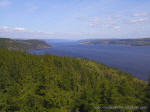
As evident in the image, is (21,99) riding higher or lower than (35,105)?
higher

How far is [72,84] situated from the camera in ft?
113

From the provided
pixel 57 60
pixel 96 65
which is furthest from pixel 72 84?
pixel 96 65

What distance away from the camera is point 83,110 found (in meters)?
14.4

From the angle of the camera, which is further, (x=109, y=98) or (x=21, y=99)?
(x=109, y=98)

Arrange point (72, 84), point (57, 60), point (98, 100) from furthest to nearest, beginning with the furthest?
1. point (57, 60)
2. point (72, 84)
3. point (98, 100)

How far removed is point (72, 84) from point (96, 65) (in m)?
57.1

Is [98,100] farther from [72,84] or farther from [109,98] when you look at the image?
[72,84]

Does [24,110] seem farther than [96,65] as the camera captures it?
No

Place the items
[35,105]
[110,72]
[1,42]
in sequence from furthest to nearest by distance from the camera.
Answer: [1,42]
[110,72]
[35,105]

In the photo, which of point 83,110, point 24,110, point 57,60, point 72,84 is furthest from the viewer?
point 57,60

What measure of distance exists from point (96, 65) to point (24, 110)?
80129mm

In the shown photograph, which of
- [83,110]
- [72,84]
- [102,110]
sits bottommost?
[72,84]

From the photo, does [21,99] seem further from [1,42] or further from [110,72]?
[1,42]

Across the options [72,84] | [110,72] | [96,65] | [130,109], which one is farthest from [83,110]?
[96,65]
